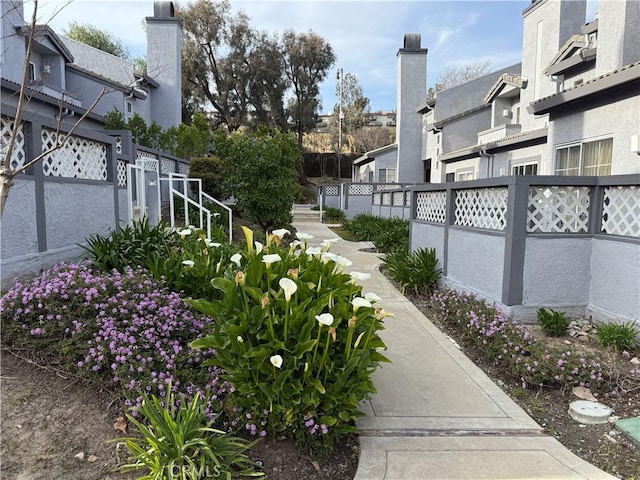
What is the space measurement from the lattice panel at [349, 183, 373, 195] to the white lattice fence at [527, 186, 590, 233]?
55.2ft

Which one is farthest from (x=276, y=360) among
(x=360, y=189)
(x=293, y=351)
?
(x=360, y=189)

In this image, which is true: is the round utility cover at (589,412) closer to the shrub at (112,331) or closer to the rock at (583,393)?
the rock at (583,393)

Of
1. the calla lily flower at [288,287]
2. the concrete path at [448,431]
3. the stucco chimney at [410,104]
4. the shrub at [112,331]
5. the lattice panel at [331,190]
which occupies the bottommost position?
the concrete path at [448,431]

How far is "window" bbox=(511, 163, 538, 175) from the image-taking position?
43.6ft

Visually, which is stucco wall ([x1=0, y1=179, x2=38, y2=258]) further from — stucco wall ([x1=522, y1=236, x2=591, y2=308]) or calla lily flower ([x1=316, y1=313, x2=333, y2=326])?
stucco wall ([x1=522, y1=236, x2=591, y2=308])

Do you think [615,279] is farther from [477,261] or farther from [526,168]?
[526,168]

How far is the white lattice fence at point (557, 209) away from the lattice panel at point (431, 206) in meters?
1.92

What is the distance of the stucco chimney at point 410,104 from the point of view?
25.1 m

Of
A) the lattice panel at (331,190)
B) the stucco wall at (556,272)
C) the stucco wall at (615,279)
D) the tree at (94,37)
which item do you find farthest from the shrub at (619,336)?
the tree at (94,37)

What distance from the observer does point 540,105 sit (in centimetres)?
944

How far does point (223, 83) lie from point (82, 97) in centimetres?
1538

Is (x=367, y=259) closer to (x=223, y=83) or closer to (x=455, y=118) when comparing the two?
(x=455, y=118)

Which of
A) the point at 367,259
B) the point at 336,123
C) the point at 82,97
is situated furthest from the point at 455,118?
the point at 336,123

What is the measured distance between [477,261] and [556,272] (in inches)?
38.9
